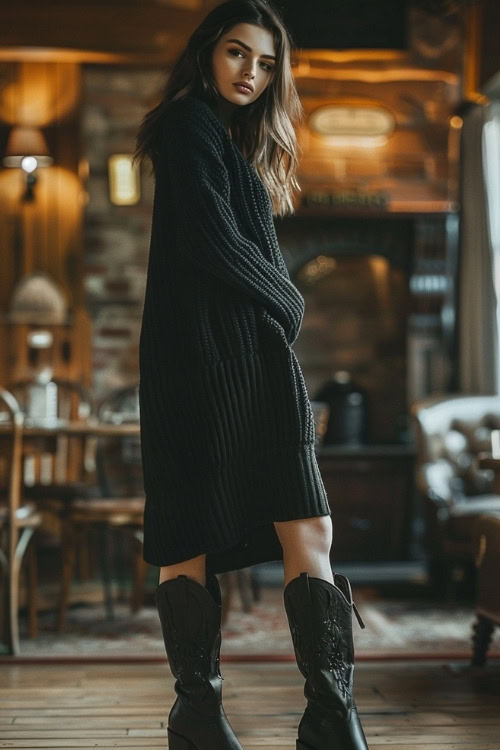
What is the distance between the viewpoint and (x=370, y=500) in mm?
5316

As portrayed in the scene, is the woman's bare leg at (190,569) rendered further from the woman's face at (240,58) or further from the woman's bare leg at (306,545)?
the woman's face at (240,58)

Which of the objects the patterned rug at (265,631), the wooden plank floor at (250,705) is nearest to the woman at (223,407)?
the wooden plank floor at (250,705)

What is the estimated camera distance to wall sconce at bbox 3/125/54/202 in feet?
16.3

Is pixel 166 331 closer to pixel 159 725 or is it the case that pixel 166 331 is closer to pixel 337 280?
pixel 159 725

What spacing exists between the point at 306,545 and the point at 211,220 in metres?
0.65

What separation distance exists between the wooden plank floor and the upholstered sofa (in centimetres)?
126

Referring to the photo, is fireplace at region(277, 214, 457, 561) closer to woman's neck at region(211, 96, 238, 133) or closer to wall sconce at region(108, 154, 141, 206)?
wall sconce at region(108, 154, 141, 206)

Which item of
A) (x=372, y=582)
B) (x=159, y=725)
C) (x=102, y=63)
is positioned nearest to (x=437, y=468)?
(x=372, y=582)

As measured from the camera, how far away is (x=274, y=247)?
201cm

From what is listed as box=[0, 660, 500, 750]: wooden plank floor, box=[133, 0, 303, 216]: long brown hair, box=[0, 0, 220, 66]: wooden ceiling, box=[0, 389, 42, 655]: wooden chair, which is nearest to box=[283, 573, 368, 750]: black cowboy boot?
box=[0, 660, 500, 750]: wooden plank floor

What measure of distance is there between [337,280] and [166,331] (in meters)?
3.87

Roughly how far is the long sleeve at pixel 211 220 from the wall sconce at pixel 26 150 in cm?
316

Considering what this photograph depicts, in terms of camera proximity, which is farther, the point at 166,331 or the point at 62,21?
the point at 62,21

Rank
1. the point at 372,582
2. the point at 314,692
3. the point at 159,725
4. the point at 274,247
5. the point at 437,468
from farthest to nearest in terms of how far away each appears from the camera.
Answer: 1. the point at 372,582
2. the point at 437,468
3. the point at 159,725
4. the point at 274,247
5. the point at 314,692
